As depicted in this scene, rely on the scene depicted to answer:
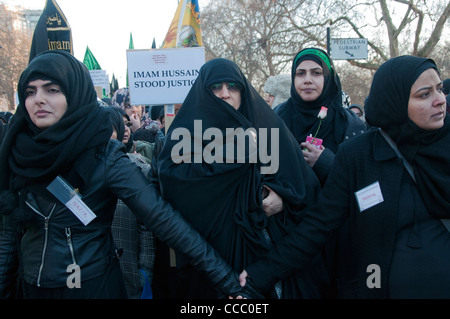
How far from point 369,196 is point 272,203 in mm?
492

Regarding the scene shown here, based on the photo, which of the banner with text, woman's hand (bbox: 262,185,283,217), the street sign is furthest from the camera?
the street sign

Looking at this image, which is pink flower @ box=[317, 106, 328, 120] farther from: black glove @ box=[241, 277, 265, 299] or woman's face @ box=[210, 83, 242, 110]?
black glove @ box=[241, 277, 265, 299]

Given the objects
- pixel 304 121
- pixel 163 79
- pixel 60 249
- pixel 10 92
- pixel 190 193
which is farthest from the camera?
pixel 10 92

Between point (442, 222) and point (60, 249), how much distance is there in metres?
1.73

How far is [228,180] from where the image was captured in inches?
75.0

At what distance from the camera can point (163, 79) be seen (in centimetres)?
299

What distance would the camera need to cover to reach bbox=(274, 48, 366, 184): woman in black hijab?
269cm

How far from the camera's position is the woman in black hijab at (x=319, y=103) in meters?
2.69

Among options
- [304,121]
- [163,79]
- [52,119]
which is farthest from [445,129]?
[163,79]

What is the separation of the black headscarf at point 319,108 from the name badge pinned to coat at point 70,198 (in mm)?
1658

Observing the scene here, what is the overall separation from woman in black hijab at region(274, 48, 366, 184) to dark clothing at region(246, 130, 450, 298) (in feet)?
2.67

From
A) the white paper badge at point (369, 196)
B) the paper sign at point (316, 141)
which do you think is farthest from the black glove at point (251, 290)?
the paper sign at point (316, 141)

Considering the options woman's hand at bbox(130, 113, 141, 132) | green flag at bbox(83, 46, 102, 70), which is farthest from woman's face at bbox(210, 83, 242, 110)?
green flag at bbox(83, 46, 102, 70)
